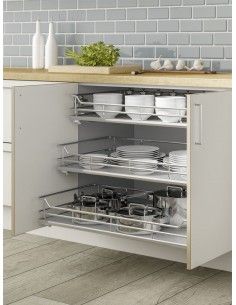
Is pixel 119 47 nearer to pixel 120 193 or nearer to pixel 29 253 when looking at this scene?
pixel 120 193

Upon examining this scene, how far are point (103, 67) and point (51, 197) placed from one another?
756 millimetres

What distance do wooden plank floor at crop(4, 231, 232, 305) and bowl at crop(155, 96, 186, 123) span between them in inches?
32.1

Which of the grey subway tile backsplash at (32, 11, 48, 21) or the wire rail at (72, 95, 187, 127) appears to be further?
the grey subway tile backsplash at (32, 11, 48, 21)

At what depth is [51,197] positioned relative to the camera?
3.68 meters

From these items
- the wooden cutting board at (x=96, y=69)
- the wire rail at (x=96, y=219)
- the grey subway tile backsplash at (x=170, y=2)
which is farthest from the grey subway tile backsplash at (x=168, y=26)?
the wire rail at (x=96, y=219)

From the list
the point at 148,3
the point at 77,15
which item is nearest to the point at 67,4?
the point at 77,15

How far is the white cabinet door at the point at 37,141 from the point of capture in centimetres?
338

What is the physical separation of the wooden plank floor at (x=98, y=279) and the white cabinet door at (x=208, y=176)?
0.91ft

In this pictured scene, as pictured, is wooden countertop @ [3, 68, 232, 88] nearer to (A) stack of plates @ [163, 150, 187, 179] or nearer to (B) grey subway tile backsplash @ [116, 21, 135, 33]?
(A) stack of plates @ [163, 150, 187, 179]

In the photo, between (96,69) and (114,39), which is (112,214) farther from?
(114,39)

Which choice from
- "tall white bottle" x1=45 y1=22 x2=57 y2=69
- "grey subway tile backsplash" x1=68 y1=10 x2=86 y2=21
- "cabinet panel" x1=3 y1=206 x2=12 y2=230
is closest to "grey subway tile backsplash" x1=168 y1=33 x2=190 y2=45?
"grey subway tile backsplash" x1=68 y1=10 x2=86 y2=21

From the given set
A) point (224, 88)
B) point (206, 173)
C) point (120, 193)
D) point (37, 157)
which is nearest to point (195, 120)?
point (206, 173)

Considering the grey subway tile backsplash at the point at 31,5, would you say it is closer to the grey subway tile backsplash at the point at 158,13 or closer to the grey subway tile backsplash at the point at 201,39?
the grey subway tile backsplash at the point at 158,13

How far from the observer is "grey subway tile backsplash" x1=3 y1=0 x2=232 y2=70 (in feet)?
13.3
